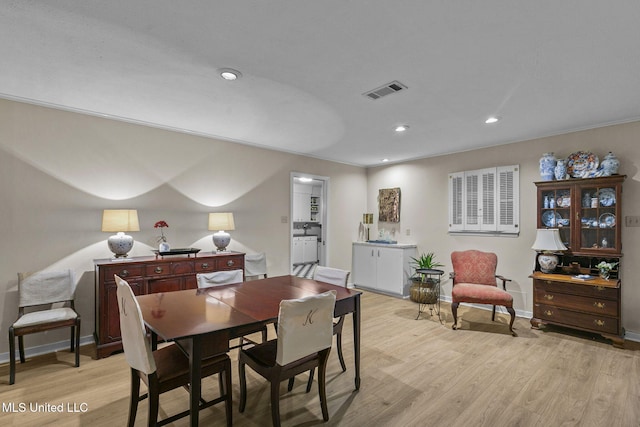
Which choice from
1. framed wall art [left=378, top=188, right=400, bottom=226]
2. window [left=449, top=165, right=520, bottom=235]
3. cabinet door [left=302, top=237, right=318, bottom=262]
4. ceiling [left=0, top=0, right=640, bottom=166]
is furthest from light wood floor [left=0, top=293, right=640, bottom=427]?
cabinet door [left=302, top=237, right=318, bottom=262]

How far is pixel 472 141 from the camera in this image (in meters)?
4.59

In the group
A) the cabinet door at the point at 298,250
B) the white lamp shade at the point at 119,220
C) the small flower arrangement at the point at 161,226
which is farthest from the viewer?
the cabinet door at the point at 298,250

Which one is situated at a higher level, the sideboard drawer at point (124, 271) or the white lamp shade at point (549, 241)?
the white lamp shade at point (549, 241)

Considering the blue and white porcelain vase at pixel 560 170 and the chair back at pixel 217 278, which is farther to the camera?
the blue and white porcelain vase at pixel 560 170

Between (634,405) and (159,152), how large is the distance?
16.8 ft

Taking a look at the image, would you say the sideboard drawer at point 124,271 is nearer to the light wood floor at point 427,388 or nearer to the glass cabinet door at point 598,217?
the light wood floor at point 427,388

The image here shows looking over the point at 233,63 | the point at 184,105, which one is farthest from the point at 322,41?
the point at 184,105

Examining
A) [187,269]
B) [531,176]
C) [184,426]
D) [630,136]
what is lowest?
[184,426]

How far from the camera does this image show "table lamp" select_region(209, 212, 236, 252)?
4.15 meters

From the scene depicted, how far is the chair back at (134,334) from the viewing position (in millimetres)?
1649

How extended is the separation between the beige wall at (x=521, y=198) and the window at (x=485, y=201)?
10 cm

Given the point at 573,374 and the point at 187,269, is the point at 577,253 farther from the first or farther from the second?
the point at 187,269

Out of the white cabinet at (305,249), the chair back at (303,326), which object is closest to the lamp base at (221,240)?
the chair back at (303,326)

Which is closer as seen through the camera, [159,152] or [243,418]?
[243,418]
